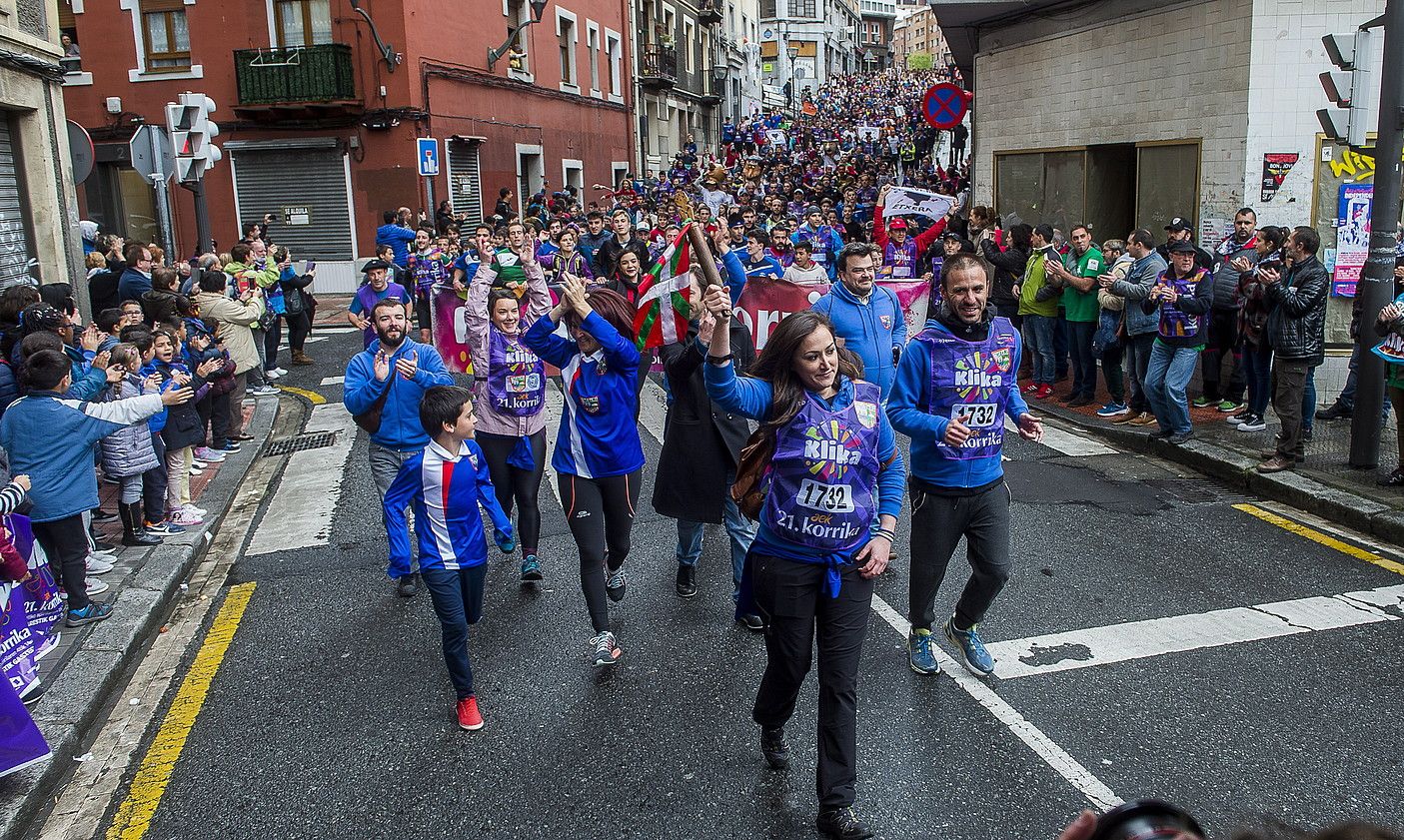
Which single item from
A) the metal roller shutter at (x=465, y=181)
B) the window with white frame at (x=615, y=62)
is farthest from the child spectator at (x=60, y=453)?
the window with white frame at (x=615, y=62)

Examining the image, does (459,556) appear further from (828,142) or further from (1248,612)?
(828,142)

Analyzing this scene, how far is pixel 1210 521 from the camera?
744 cm

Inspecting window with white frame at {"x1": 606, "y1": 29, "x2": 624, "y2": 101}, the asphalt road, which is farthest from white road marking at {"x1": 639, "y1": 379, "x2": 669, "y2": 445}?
window with white frame at {"x1": 606, "y1": 29, "x2": 624, "y2": 101}

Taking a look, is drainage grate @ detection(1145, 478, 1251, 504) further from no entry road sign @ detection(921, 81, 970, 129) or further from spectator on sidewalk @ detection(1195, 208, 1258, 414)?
no entry road sign @ detection(921, 81, 970, 129)

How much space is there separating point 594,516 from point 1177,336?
6.03 m

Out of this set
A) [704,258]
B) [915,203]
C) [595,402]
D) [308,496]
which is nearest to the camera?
[704,258]

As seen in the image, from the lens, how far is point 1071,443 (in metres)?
9.86

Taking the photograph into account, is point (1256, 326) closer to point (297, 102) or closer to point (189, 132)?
point (189, 132)

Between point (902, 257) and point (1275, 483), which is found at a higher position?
point (902, 257)

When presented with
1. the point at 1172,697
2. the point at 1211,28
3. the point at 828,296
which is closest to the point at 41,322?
the point at 828,296

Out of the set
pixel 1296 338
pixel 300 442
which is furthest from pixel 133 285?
pixel 1296 338

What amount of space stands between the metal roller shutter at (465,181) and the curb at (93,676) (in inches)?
739

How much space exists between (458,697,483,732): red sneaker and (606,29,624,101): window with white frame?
112ft

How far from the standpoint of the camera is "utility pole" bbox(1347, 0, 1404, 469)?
7.80m
